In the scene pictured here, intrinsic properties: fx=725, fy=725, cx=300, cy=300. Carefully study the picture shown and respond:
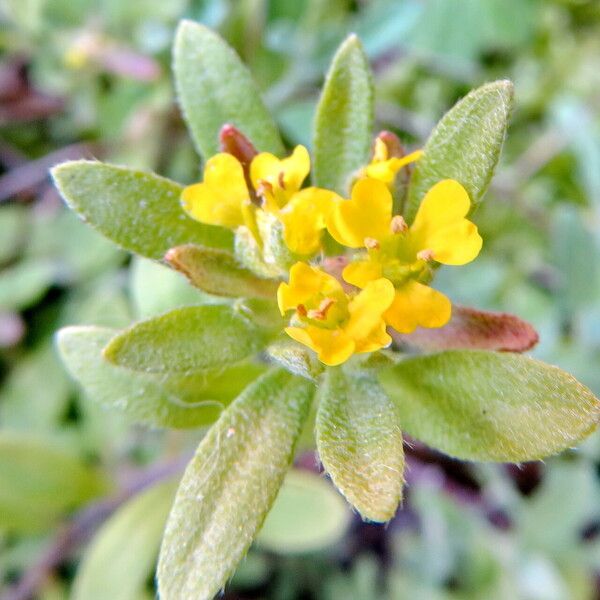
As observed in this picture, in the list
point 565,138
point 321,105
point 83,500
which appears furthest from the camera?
point 565,138

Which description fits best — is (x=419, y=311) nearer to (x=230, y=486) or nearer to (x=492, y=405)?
(x=492, y=405)

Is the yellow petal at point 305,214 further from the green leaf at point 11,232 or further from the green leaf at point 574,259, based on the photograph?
the green leaf at point 11,232

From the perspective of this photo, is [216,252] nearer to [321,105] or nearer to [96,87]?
[321,105]

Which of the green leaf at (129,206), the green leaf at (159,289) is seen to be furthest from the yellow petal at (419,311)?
the green leaf at (159,289)

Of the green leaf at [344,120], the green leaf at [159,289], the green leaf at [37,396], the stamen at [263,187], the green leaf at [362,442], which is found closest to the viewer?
the green leaf at [362,442]

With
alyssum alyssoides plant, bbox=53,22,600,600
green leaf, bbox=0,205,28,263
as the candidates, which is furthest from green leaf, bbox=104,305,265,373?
A: green leaf, bbox=0,205,28,263

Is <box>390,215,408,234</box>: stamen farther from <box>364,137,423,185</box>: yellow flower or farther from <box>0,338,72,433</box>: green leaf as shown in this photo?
<box>0,338,72,433</box>: green leaf

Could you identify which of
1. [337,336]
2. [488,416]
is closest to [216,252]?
[337,336]

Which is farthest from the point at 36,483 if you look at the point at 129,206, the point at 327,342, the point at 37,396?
the point at 327,342
